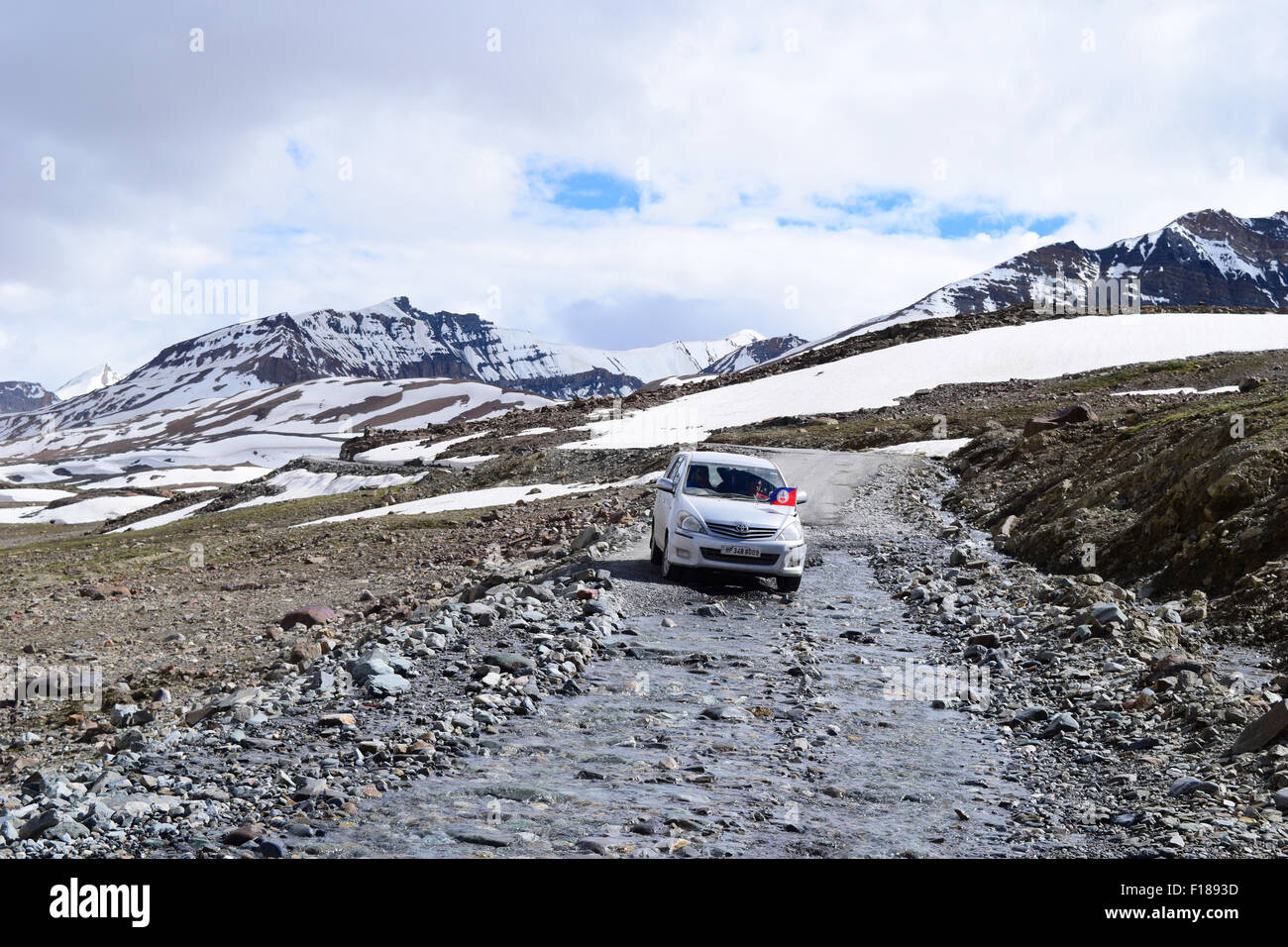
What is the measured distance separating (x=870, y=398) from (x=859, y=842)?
64244mm

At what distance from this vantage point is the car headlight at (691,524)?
1638 centimetres

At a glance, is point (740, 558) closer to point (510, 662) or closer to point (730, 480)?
point (730, 480)

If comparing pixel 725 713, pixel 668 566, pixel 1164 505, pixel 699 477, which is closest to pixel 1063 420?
pixel 1164 505

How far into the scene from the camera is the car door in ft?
56.9

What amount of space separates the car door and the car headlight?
37 cm

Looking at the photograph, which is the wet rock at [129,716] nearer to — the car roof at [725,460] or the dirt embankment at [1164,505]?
the car roof at [725,460]

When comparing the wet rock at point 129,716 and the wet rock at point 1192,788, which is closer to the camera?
the wet rock at point 1192,788

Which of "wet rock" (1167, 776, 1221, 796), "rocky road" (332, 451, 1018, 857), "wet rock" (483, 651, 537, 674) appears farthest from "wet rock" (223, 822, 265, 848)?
"wet rock" (1167, 776, 1221, 796)

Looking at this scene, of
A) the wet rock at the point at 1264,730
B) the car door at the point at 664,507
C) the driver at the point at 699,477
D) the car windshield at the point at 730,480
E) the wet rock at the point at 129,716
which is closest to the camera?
the wet rock at the point at 1264,730

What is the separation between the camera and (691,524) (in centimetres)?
1647

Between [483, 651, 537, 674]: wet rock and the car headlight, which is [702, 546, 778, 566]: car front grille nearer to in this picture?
the car headlight

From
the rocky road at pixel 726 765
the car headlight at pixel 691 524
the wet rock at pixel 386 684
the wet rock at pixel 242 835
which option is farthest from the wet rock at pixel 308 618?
the wet rock at pixel 242 835
